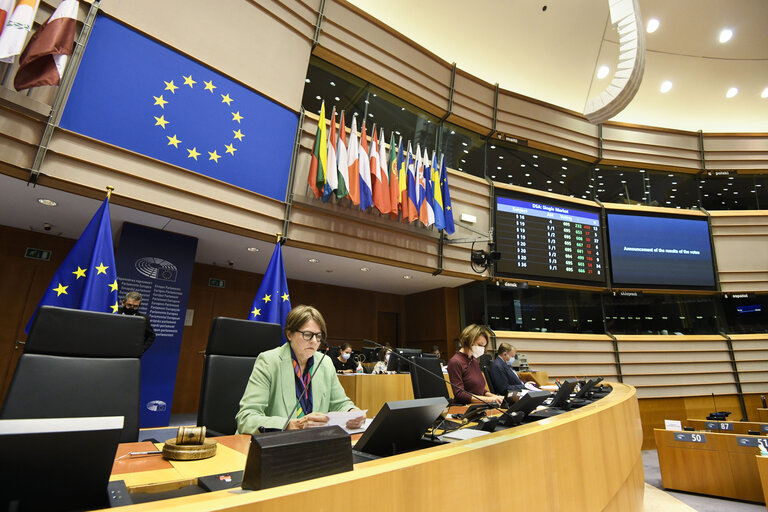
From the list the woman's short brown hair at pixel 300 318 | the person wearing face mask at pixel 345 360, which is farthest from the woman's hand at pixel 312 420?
the person wearing face mask at pixel 345 360

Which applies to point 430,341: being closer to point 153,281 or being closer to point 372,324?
point 372,324

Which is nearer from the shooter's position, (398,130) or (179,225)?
(179,225)

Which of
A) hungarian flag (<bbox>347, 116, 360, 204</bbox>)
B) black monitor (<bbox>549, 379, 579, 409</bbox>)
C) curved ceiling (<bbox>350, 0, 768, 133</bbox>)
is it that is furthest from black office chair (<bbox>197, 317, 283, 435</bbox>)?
curved ceiling (<bbox>350, 0, 768, 133</bbox>)

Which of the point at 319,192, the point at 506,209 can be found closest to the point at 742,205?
the point at 506,209

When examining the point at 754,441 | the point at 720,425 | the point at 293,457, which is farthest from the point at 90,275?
the point at 720,425

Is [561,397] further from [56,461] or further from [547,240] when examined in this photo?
[547,240]

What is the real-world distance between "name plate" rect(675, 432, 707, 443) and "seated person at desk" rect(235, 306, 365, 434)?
5145mm

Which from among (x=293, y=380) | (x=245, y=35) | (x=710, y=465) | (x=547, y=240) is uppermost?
(x=245, y=35)

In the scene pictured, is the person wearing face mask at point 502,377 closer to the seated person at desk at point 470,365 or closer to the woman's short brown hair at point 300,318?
the seated person at desk at point 470,365

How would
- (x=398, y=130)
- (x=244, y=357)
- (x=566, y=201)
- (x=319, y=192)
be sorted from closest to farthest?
(x=244, y=357) → (x=319, y=192) → (x=398, y=130) → (x=566, y=201)

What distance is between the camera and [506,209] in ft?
24.6

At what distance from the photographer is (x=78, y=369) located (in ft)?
5.60

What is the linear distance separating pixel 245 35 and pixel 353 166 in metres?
2.12

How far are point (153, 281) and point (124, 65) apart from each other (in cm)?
234
